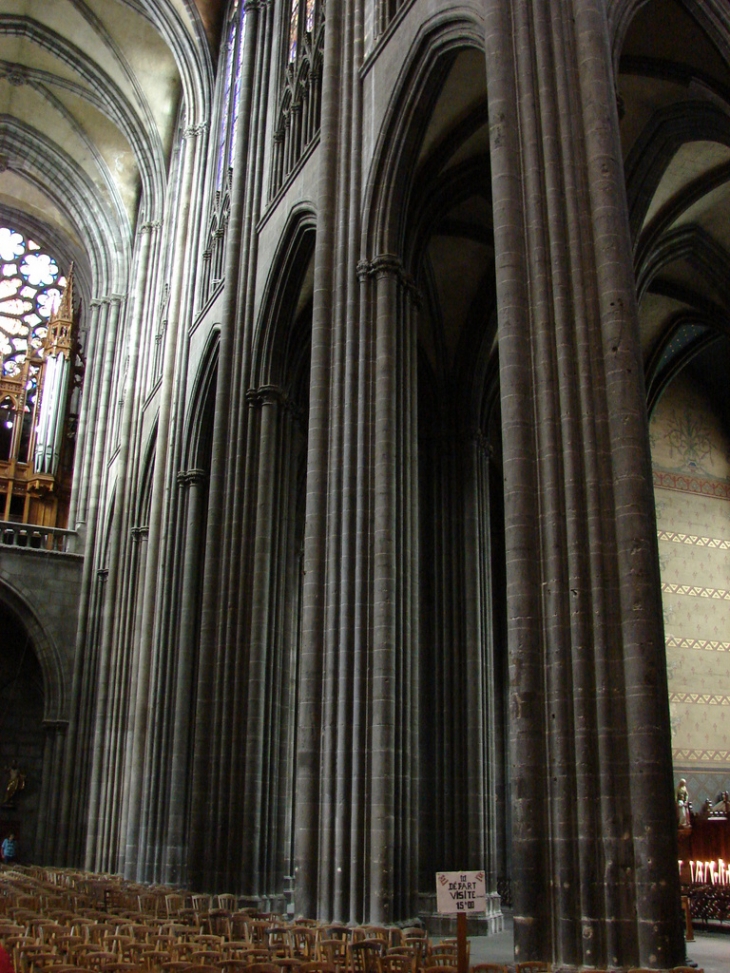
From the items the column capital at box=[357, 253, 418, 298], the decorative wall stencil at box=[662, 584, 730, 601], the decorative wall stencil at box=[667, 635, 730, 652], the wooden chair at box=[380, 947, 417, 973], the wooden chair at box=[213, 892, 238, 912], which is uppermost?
the column capital at box=[357, 253, 418, 298]

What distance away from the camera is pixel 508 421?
8.98m

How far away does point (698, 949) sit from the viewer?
11750mm

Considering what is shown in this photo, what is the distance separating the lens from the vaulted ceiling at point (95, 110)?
25.2 m

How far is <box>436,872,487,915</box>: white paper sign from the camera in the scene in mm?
6770

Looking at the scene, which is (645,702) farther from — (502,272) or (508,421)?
(502,272)

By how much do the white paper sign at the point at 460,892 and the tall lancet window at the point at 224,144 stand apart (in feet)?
48.5

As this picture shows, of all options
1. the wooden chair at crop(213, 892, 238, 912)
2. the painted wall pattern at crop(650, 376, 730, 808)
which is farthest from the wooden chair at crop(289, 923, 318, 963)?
the painted wall pattern at crop(650, 376, 730, 808)

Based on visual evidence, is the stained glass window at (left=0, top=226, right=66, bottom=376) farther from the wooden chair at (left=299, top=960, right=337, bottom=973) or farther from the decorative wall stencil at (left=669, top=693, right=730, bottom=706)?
the wooden chair at (left=299, top=960, right=337, bottom=973)

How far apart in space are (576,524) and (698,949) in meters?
6.32

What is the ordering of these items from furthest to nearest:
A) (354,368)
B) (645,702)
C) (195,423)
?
1. (195,423)
2. (354,368)
3. (645,702)

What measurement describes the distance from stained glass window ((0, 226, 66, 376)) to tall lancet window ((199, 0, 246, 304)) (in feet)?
44.4

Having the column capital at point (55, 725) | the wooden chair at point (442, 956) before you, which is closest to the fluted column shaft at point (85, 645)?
the column capital at point (55, 725)

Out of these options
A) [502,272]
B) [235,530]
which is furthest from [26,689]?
[502,272]

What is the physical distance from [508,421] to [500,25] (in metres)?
4.30
